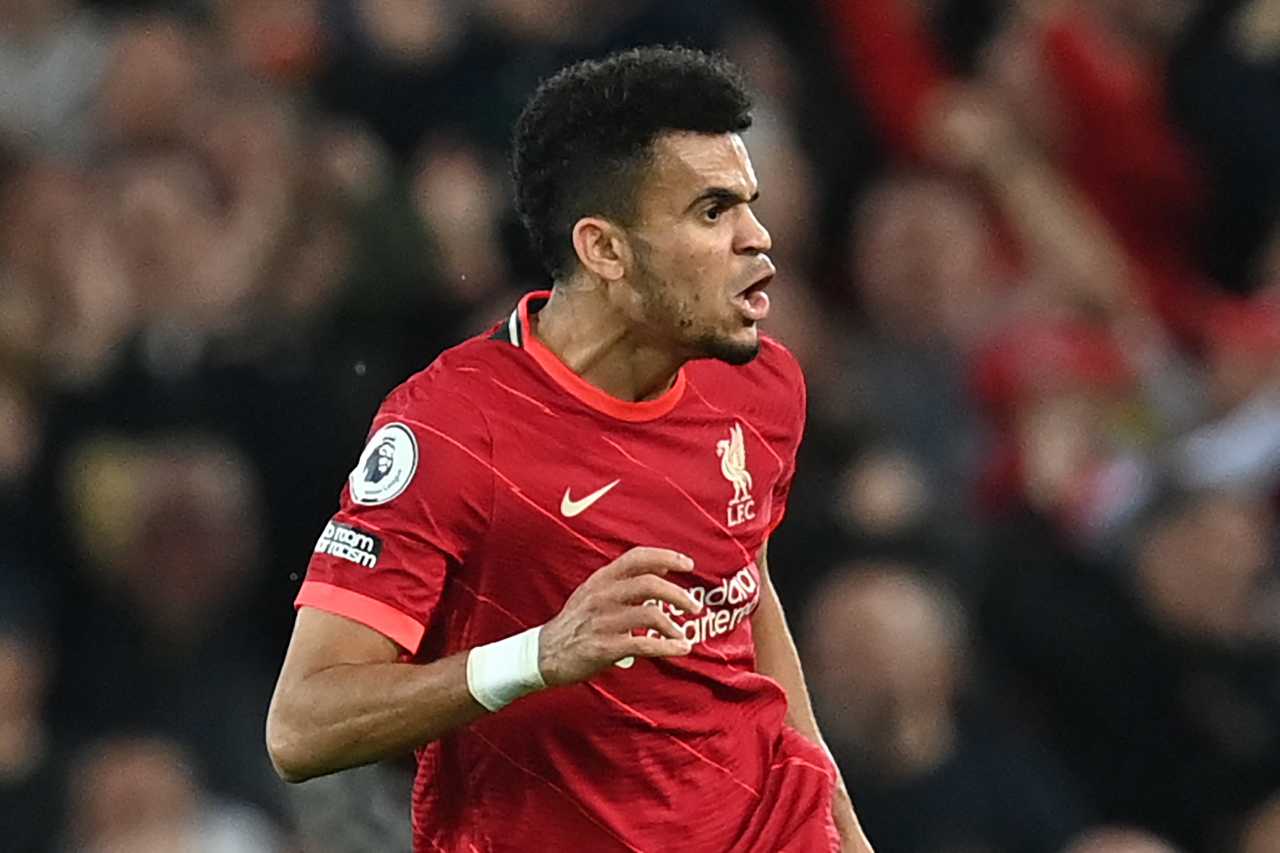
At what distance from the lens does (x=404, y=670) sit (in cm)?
363

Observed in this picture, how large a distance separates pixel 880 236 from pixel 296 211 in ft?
6.17

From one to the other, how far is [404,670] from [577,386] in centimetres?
59

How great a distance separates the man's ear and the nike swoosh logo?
1.12 feet

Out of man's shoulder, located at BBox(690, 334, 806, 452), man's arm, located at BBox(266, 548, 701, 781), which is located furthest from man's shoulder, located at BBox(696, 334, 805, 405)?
man's arm, located at BBox(266, 548, 701, 781)

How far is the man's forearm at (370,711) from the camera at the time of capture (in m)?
3.59

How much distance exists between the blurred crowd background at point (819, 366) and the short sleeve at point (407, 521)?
6.18 ft

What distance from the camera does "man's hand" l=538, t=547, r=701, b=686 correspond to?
11.1 ft

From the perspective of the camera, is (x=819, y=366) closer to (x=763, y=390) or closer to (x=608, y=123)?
(x=763, y=390)

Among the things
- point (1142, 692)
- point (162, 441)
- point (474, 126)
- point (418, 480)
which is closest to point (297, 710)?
point (418, 480)

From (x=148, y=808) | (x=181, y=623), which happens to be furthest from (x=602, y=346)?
(x=181, y=623)

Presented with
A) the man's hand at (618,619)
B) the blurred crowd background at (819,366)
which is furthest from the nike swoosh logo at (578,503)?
the blurred crowd background at (819,366)

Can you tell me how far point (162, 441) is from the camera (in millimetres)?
6566

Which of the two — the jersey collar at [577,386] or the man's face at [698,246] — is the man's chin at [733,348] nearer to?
the man's face at [698,246]

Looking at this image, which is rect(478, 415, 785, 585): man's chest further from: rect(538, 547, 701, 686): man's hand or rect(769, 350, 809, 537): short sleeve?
rect(538, 547, 701, 686): man's hand
